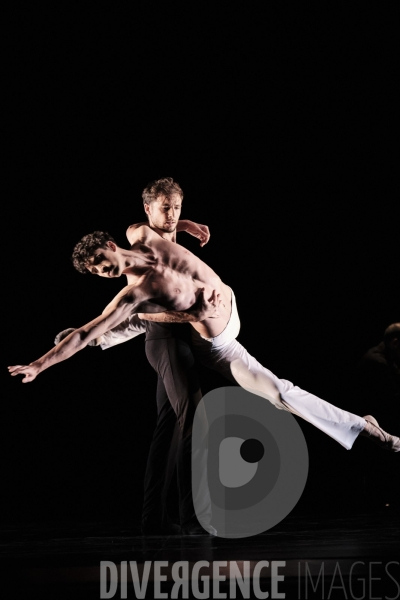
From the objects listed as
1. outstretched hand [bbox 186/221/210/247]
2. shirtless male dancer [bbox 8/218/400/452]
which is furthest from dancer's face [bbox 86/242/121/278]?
outstretched hand [bbox 186/221/210/247]

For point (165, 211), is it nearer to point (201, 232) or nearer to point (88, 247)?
point (201, 232)

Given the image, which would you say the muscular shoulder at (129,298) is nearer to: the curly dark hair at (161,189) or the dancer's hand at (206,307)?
the dancer's hand at (206,307)

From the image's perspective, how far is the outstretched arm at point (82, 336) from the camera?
2691mm

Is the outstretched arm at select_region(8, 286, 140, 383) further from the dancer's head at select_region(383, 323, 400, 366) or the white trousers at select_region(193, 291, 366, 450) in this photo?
the dancer's head at select_region(383, 323, 400, 366)

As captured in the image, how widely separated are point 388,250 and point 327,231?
393mm

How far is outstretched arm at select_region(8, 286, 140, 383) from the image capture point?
2.69m

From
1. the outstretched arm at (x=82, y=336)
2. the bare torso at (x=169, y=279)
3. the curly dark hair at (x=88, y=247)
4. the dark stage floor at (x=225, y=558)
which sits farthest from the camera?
the bare torso at (x=169, y=279)

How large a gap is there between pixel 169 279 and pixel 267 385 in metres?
0.57

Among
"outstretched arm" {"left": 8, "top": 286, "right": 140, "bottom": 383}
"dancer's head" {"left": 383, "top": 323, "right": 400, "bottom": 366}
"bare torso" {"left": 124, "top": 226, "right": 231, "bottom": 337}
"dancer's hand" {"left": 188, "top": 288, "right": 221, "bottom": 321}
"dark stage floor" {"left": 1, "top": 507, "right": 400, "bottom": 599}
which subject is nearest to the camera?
"dark stage floor" {"left": 1, "top": 507, "right": 400, "bottom": 599}

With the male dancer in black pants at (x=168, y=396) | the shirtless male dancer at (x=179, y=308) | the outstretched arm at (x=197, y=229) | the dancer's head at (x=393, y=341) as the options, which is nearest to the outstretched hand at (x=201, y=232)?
the outstretched arm at (x=197, y=229)

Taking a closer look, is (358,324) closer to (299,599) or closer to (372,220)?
(372,220)

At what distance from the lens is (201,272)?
3160mm

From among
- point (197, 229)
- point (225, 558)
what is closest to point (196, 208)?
point (197, 229)

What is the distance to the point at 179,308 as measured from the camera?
10.0ft
